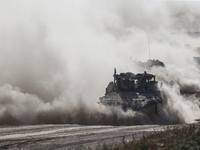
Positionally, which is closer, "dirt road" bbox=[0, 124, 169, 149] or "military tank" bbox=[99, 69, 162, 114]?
"dirt road" bbox=[0, 124, 169, 149]

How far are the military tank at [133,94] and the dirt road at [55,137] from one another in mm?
7746

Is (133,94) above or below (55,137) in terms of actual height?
above

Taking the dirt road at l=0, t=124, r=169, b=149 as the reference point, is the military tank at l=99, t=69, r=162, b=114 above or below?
above

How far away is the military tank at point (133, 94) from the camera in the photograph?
123 feet

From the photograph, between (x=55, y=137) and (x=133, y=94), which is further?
(x=133, y=94)

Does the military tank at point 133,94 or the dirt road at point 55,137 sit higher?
the military tank at point 133,94

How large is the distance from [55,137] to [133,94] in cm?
1744

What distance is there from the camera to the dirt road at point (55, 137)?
22.5 m

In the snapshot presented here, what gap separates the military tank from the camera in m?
37.5

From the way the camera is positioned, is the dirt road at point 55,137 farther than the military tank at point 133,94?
No

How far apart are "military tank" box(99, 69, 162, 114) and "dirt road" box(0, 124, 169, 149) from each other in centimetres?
775

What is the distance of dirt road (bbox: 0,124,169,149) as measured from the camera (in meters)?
22.5

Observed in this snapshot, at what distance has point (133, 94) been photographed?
41.2 m

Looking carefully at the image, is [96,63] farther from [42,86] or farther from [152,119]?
[152,119]
